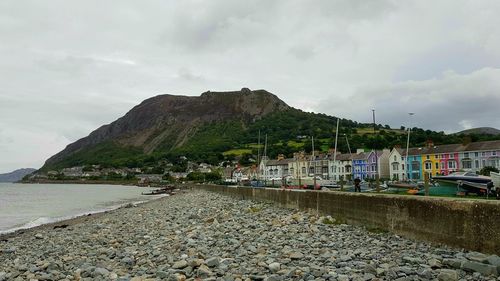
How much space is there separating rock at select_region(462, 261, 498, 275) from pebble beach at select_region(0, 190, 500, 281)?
0.02m

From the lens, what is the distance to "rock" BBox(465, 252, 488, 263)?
768cm

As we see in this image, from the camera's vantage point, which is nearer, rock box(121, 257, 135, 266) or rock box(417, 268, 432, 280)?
rock box(417, 268, 432, 280)

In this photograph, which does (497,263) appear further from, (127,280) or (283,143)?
(283,143)

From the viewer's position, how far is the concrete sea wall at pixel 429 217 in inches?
327

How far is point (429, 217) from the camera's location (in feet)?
33.1

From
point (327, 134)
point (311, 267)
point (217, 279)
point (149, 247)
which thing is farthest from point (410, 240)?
point (327, 134)

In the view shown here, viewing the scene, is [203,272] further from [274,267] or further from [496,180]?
[496,180]

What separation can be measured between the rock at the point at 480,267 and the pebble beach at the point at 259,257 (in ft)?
0.05

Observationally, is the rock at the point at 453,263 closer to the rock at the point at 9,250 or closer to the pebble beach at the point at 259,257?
the pebble beach at the point at 259,257

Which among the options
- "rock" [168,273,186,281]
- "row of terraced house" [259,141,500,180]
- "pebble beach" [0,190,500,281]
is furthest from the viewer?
"row of terraced house" [259,141,500,180]

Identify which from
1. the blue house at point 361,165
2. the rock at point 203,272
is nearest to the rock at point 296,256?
the rock at point 203,272

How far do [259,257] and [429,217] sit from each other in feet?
13.1

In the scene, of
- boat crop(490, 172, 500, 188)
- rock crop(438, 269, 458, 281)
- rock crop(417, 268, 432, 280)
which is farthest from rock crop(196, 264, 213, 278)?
boat crop(490, 172, 500, 188)

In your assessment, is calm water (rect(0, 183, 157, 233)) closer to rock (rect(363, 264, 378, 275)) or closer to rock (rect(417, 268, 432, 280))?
rock (rect(363, 264, 378, 275))
